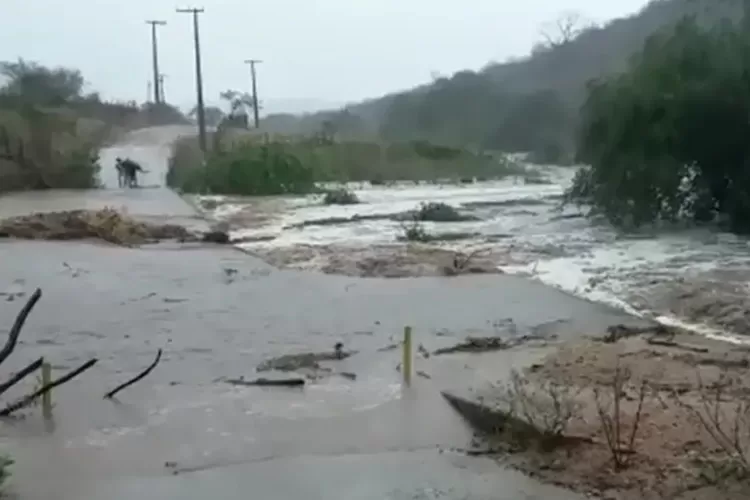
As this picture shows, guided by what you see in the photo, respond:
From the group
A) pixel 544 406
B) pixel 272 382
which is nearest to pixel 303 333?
pixel 272 382

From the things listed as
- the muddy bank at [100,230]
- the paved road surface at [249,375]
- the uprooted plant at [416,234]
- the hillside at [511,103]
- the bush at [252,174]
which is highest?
the hillside at [511,103]

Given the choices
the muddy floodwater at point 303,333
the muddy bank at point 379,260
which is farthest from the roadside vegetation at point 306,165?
the muddy bank at point 379,260

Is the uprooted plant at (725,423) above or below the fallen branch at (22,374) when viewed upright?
below

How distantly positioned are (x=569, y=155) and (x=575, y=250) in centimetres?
3644

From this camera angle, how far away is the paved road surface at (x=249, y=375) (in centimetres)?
696

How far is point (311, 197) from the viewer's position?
33.7 metres

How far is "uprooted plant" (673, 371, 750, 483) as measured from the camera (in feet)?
20.3

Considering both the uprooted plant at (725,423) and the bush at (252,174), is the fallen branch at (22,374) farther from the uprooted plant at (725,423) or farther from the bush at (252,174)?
the bush at (252,174)

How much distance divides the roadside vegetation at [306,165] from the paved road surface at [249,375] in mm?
17245

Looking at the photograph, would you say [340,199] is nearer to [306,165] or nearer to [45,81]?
[306,165]

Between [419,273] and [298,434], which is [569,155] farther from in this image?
[298,434]

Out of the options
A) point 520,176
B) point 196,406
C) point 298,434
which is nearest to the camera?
point 298,434

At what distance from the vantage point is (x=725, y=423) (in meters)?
7.40

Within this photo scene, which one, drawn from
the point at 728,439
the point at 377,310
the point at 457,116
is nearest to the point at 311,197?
the point at 377,310
